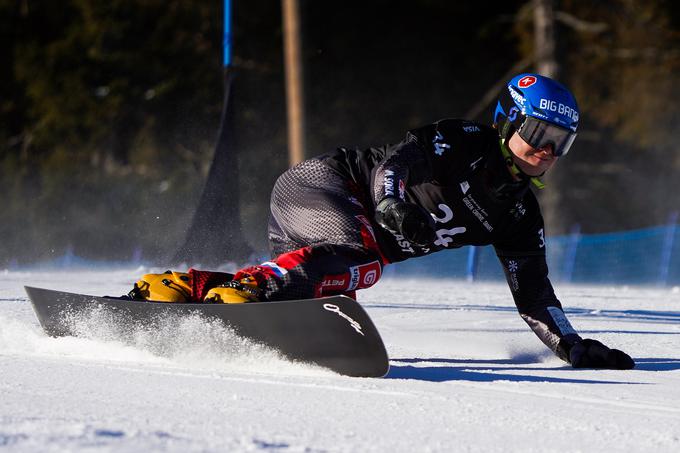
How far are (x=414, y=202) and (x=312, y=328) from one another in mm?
984

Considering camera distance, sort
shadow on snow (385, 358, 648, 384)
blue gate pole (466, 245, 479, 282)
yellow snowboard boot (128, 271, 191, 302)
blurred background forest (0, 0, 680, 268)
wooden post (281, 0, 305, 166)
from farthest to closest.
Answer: blurred background forest (0, 0, 680, 268) → wooden post (281, 0, 305, 166) → blue gate pole (466, 245, 479, 282) → yellow snowboard boot (128, 271, 191, 302) → shadow on snow (385, 358, 648, 384)

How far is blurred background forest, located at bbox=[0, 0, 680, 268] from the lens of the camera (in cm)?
2380

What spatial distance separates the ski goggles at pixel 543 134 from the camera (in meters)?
4.29

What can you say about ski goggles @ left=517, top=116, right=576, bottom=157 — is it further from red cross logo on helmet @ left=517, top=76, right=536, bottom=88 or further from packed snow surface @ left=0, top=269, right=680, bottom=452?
packed snow surface @ left=0, top=269, right=680, bottom=452

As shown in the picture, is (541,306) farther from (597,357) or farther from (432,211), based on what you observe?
(432,211)

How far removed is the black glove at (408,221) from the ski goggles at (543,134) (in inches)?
30.5

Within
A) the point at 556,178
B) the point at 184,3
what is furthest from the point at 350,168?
the point at 184,3

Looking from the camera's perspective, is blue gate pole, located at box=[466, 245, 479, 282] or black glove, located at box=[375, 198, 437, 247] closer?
black glove, located at box=[375, 198, 437, 247]

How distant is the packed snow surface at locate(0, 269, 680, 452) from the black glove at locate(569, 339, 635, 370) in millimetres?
77

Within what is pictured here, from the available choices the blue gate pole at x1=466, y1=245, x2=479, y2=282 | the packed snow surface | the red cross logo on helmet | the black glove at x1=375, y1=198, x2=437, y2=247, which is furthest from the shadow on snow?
the blue gate pole at x1=466, y1=245, x2=479, y2=282

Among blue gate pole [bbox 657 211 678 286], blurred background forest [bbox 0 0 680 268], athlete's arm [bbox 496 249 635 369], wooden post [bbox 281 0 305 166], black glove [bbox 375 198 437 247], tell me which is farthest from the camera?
blurred background forest [bbox 0 0 680 268]

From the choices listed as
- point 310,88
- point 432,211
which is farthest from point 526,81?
point 310,88

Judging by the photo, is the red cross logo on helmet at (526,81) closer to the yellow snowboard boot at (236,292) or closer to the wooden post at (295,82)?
the yellow snowboard boot at (236,292)

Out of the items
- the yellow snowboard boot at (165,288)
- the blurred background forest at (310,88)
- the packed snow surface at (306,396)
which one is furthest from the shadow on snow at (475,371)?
the blurred background forest at (310,88)
